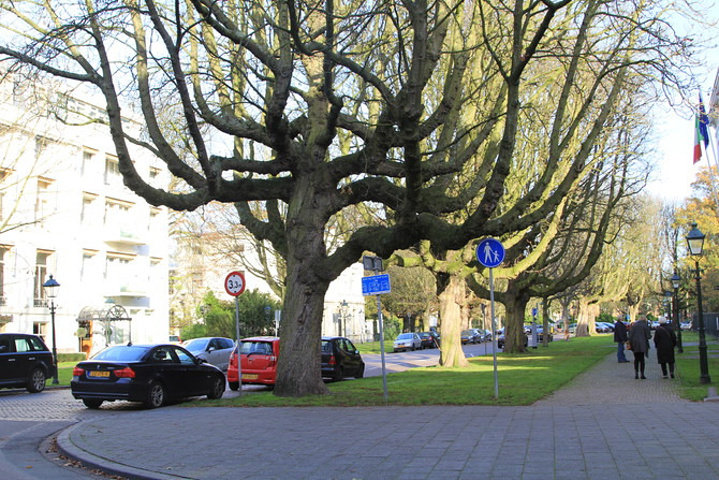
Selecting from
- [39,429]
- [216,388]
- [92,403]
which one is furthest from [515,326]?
[39,429]

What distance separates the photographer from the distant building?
1459 inches

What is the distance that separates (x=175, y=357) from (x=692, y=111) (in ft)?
39.8

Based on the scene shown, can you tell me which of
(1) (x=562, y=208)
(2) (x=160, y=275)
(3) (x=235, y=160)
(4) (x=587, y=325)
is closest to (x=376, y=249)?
(3) (x=235, y=160)

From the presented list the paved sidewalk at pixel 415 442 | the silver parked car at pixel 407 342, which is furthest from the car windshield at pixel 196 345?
the silver parked car at pixel 407 342

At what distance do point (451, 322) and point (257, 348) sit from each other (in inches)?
364

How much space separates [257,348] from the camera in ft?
68.1

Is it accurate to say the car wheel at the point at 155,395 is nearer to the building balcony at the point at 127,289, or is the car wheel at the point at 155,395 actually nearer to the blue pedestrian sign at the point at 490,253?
the blue pedestrian sign at the point at 490,253

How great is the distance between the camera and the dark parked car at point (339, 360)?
22.3m

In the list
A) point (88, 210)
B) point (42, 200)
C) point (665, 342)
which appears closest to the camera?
point (665, 342)

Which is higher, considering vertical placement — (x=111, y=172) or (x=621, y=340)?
(x=111, y=172)

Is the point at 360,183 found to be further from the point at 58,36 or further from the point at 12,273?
the point at 12,273

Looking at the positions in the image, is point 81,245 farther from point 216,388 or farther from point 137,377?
point 137,377

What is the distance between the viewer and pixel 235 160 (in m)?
15.0

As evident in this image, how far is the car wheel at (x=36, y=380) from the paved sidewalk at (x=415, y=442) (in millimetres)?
8281
